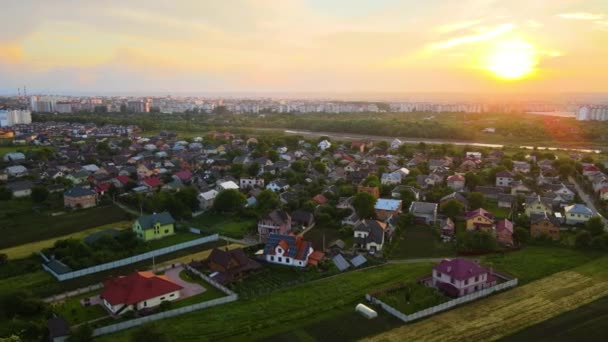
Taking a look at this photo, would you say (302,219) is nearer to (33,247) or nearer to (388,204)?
(388,204)

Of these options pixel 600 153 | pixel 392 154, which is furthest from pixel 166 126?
pixel 600 153

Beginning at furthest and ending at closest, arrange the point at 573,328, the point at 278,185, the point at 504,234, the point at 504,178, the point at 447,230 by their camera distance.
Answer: the point at 504,178 → the point at 278,185 → the point at 447,230 → the point at 504,234 → the point at 573,328

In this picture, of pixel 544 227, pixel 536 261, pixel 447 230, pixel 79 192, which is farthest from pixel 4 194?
pixel 544 227

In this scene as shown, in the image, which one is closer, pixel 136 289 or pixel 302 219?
pixel 136 289

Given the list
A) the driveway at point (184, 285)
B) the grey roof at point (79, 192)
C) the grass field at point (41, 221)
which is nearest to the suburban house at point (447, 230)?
the driveway at point (184, 285)

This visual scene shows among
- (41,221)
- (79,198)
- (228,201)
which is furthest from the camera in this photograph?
(79,198)

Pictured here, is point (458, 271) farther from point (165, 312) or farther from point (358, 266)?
point (165, 312)

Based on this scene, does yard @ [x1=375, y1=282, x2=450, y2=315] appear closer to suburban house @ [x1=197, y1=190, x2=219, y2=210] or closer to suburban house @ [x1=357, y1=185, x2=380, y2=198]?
suburban house @ [x1=357, y1=185, x2=380, y2=198]
